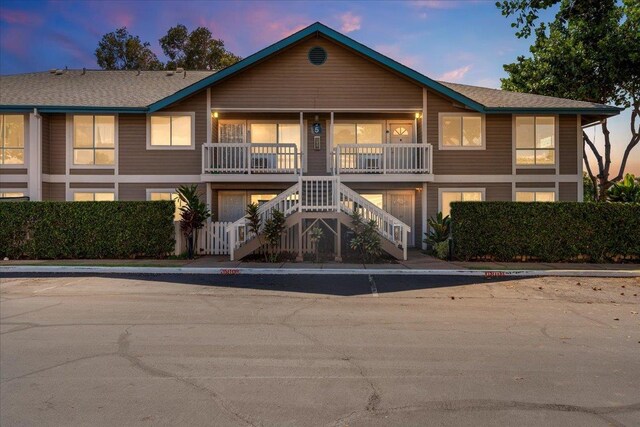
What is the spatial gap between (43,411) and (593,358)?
21.1ft

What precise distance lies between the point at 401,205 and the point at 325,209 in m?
5.48

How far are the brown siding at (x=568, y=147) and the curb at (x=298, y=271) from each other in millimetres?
7513

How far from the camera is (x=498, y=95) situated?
21.1 meters

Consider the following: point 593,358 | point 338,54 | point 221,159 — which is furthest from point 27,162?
point 593,358

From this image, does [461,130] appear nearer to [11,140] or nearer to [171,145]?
[171,145]

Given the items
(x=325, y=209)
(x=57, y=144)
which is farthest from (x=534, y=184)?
(x=57, y=144)

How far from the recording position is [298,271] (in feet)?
42.6

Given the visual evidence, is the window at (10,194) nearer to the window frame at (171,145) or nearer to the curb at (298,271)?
the window frame at (171,145)

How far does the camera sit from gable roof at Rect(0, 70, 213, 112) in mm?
18344

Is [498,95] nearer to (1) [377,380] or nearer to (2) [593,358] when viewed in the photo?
(2) [593,358]

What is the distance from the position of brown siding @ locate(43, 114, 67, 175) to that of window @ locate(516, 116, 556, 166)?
65.5 ft

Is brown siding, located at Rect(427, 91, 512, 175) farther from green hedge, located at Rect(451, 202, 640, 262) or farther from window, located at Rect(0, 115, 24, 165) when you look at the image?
window, located at Rect(0, 115, 24, 165)

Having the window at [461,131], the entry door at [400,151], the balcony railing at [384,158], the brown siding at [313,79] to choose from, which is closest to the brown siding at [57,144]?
the brown siding at [313,79]

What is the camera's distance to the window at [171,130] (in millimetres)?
19078
